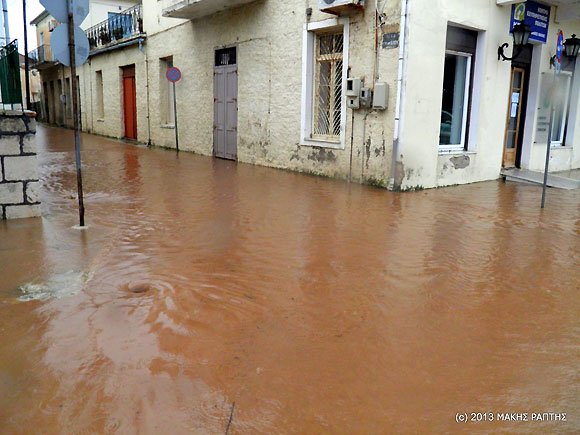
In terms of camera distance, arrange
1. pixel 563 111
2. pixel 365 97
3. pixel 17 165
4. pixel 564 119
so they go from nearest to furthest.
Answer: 1. pixel 17 165
2. pixel 365 97
3. pixel 563 111
4. pixel 564 119

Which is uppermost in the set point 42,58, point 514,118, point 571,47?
point 42,58

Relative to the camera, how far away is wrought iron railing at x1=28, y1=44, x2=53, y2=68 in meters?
28.9

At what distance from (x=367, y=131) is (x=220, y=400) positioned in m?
7.32

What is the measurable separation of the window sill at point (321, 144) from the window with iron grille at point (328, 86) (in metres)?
0.18

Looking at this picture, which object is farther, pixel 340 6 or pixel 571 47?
pixel 571 47

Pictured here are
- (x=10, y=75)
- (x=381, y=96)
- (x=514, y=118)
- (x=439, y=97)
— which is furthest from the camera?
(x=514, y=118)

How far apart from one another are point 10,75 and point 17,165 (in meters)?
1.10

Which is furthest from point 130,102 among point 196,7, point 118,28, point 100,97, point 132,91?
point 196,7

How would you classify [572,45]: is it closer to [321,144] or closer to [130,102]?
[321,144]

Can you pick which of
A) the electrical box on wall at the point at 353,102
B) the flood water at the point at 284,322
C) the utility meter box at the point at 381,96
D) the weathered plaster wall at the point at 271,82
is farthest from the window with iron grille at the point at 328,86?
the flood water at the point at 284,322

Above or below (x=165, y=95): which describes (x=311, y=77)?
above

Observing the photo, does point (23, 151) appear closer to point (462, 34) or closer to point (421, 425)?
point (421, 425)

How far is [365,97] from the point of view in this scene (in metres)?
8.81

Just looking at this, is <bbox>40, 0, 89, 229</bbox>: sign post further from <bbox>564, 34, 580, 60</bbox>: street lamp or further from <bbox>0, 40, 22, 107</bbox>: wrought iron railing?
<bbox>564, 34, 580, 60</bbox>: street lamp
